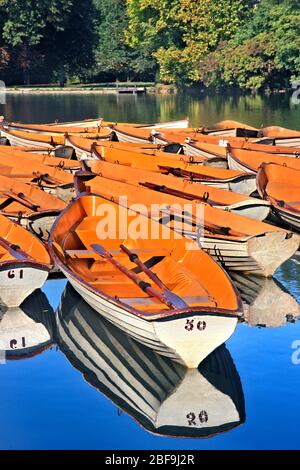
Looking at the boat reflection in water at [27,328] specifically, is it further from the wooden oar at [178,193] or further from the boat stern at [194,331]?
the wooden oar at [178,193]

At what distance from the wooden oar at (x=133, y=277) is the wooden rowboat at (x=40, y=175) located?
16.2 feet

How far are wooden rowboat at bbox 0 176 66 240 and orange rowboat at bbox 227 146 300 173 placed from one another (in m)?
6.50

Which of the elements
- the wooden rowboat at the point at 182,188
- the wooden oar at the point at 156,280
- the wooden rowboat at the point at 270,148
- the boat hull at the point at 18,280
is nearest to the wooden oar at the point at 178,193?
the wooden rowboat at the point at 182,188

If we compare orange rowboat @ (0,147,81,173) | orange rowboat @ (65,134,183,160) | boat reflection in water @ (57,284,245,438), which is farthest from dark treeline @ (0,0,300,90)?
boat reflection in water @ (57,284,245,438)

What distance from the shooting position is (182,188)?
22.0 meters

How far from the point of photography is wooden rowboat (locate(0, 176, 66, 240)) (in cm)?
1906

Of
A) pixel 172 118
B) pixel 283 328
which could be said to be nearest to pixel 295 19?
pixel 172 118

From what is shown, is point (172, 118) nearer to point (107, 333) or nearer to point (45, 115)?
point (45, 115)

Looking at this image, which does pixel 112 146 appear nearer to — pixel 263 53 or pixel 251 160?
pixel 251 160

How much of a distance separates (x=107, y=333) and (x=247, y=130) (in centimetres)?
1916

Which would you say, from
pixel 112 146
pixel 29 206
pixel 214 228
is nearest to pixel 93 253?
pixel 214 228

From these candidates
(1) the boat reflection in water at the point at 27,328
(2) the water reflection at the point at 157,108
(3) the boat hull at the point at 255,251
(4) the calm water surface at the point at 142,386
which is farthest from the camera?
Result: (2) the water reflection at the point at 157,108

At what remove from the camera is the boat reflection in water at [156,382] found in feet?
41.5

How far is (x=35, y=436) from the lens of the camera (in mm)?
12227
